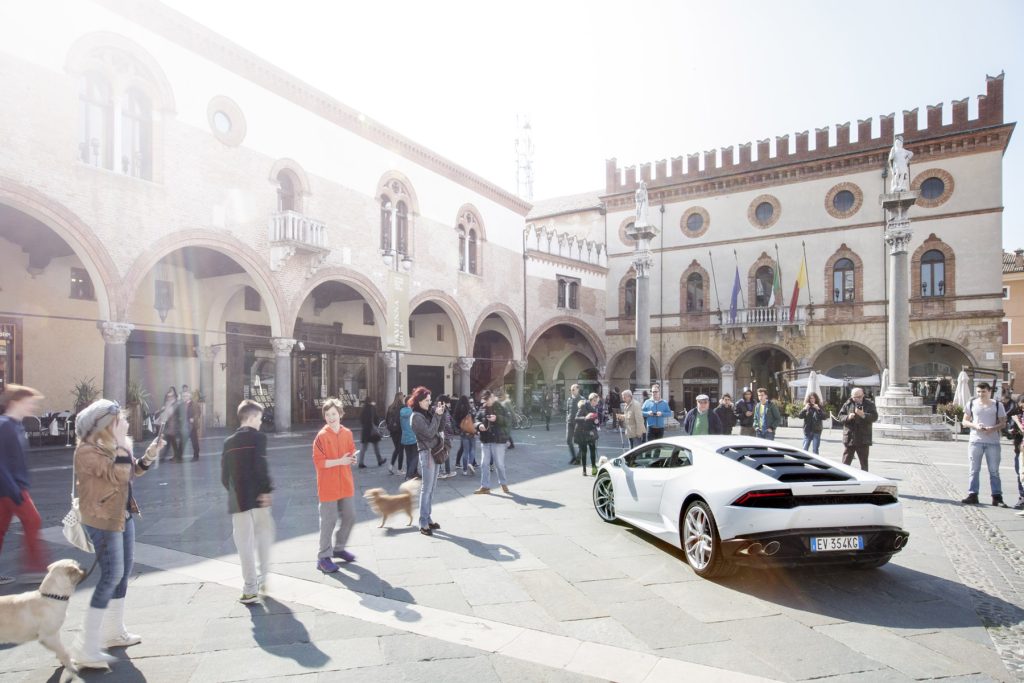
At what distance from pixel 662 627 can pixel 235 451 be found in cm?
340

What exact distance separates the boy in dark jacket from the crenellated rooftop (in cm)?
2930

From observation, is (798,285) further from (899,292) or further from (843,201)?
(899,292)

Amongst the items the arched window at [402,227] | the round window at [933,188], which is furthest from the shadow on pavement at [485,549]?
the round window at [933,188]

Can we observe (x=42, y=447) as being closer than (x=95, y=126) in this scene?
No

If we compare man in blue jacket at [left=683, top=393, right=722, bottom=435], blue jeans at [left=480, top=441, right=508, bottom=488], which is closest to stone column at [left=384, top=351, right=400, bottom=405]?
blue jeans at [left=480, top=441, right=508, bottom=488]

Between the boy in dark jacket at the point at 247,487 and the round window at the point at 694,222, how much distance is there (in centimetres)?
2923

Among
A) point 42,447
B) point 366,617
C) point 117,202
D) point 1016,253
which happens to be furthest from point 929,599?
point 1016,253

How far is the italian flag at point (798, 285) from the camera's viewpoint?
27578 millimetres

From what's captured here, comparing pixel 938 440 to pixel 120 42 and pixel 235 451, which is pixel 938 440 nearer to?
pixel 235 451

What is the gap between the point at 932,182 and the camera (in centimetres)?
2584

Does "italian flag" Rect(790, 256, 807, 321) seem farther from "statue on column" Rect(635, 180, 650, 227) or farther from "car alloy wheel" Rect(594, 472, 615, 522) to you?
"car alloy wheel" Rect(594, 472, 615, 522)

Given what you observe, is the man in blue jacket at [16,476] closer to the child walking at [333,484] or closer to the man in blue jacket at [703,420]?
the child walking at [333,484]

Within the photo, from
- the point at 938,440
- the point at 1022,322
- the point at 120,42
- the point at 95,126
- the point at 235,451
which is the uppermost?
the point at 120,42

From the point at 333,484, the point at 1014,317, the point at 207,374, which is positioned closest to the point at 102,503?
the point at 333,484
